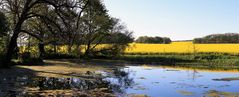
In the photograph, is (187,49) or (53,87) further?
(187,49)

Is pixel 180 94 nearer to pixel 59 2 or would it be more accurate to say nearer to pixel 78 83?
pixel 78 83

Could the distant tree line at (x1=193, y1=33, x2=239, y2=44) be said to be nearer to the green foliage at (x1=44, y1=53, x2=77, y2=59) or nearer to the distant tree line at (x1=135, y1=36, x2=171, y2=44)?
the distant tree line at (x1=135, y1=36, x2=171, y2=44)

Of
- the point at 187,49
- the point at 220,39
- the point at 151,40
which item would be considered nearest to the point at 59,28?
the point at 187,49

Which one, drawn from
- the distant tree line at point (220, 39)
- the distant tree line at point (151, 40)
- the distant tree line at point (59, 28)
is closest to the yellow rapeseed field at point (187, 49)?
the distant tree line at point (59, 28)

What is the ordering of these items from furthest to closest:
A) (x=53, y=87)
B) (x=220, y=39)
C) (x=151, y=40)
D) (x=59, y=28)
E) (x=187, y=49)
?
1. (x=151, y=40)
2. (x=220, y=39)
3. (x=187, y=49)
4. (x=59, y=28)
5. (x=53, y=87)

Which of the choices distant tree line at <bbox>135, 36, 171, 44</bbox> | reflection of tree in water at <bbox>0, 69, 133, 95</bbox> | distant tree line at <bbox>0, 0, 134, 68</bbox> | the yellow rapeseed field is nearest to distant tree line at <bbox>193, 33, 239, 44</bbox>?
distant tree line at <bbox>135, 36, 171, 44</bbox>

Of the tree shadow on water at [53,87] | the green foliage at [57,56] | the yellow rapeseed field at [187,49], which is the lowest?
the tree shadow on water at [53,87]

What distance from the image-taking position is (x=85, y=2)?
40.2m

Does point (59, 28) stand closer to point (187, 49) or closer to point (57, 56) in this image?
point (57, 56)

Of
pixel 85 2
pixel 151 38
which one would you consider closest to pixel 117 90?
pixel 85 2

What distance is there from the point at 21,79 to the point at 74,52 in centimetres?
3417

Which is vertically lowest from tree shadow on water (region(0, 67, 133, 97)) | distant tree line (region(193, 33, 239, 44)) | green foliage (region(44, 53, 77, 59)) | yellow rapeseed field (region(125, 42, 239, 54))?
tree shadow on water (region(0, 67, 133, 97))

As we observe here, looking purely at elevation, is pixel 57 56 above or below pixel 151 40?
below

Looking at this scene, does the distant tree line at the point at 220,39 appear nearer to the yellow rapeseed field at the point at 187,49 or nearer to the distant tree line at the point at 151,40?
the distant tree line at the point at 151,40
